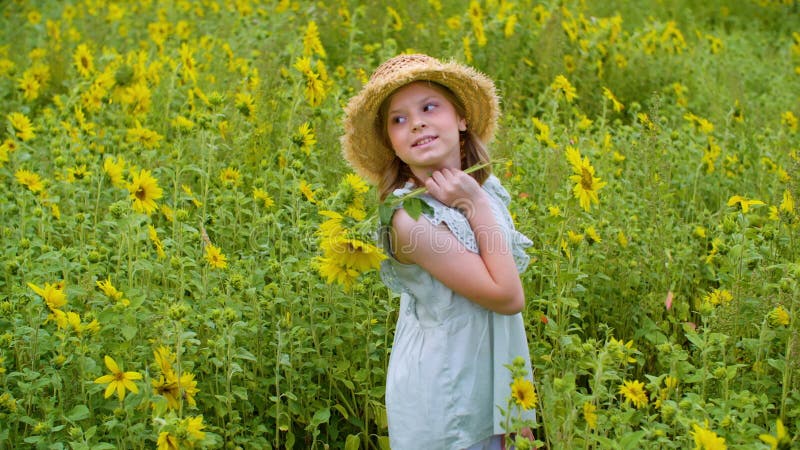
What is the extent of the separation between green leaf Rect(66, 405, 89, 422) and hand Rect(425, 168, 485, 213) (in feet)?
3.32

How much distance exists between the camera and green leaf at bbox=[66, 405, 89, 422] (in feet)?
7.74

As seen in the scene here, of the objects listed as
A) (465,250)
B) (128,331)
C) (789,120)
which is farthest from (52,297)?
(789,120)

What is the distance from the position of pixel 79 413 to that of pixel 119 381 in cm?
16

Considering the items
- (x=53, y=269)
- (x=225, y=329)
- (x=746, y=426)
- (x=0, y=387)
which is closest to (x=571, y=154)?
(x=746, y=426)

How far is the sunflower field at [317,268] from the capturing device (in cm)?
235

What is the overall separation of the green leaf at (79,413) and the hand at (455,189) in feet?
3.32

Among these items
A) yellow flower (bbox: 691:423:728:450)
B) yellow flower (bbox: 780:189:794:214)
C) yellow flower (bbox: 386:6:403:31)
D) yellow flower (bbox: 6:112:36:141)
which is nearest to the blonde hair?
yellow flower (bbox: 691:423:728:450)

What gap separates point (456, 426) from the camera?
211cm

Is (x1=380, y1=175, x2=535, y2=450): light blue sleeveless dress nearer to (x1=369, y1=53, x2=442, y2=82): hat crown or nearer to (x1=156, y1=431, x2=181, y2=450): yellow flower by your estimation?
(x1=369, y1=53, x2=442, y2=82): hat crown

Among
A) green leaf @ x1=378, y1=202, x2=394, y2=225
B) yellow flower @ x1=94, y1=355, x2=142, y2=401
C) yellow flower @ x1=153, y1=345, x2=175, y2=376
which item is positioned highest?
green leaf @ x1=378, y1=202, x2=394, y2=225

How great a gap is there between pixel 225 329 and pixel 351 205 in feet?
1.58

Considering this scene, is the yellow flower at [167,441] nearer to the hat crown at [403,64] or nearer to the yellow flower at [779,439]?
the hat crown at [403,64]

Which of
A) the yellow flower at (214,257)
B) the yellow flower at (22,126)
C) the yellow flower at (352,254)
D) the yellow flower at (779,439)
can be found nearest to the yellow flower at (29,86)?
the yellow flower at (22,126)

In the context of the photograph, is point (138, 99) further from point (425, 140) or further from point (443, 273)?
point (443, 273)
